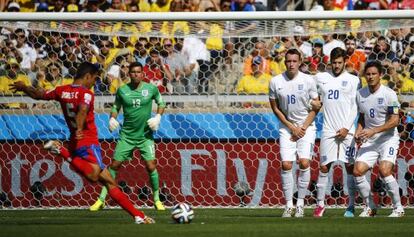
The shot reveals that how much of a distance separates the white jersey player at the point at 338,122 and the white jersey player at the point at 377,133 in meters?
0.31

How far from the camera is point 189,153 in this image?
16219 mm

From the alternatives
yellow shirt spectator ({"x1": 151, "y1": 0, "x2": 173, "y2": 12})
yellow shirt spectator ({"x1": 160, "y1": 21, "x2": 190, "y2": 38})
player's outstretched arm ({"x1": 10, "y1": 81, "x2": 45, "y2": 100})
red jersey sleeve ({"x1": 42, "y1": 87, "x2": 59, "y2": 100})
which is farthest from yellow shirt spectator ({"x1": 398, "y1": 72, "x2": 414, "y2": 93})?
player's outstretched arm ({"x1": 10, "y1": 81, "x2": 45, "y2": 100})

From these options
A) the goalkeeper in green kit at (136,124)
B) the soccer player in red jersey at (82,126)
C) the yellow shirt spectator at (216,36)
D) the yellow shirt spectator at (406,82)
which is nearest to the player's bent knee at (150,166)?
the goalkeeper in green kit at (136,124)

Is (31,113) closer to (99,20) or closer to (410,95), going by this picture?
(99,20)

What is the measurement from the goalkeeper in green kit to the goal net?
2.94ft

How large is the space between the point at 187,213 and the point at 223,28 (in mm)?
5191

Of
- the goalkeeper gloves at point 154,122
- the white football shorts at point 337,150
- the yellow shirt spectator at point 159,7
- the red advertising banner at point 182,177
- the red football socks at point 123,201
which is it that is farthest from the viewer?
the yellow shirt spectator at point 159,7

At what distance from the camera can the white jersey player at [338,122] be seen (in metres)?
13.8

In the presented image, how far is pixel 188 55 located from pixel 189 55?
0.02 metres

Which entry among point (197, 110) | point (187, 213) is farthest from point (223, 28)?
point (187, 213)

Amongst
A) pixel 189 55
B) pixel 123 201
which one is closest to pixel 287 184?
pixel 123 201

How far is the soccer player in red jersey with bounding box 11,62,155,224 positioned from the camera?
1151cm

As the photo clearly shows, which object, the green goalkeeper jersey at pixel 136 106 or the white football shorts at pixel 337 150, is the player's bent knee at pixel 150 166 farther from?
the white football shorts at pixel 337 150

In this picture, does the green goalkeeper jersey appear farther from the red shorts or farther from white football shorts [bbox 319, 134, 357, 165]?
the red shorts
